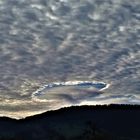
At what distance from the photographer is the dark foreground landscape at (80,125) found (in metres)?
3.14

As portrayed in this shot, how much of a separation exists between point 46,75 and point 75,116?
70 cm

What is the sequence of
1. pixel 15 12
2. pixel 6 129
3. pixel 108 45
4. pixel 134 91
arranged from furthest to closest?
pixel 6 129
pixel 134 91
pixel 108 45
pixel 15 12

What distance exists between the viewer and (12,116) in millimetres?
3080

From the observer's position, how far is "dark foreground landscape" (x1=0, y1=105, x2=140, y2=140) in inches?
123

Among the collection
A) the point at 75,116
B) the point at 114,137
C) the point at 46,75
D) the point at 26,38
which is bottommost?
the point at 114,137

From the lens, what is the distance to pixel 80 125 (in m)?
3.24

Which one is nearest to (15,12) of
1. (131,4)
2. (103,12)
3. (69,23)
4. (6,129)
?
(69,23)

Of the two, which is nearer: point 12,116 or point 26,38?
point 26,38

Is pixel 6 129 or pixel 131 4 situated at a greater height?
pixel 131 4

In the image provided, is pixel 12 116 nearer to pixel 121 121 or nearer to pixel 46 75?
pixel 46 75

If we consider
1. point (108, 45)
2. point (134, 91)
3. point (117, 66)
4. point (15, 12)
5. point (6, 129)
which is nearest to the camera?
point (15, 12)

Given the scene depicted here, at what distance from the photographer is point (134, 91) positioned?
2.96 meters

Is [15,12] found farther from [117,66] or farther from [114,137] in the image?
[114,137]

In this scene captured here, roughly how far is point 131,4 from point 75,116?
4.59ft
